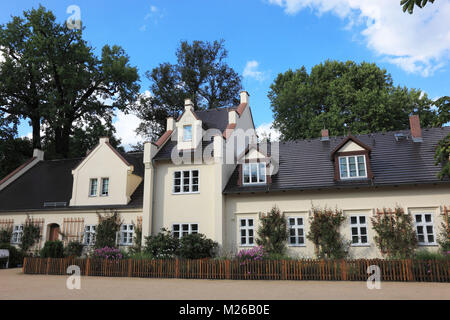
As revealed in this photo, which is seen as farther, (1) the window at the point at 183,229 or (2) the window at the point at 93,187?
(2) the window at the point at 93,187

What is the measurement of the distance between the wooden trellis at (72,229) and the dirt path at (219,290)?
8.62m

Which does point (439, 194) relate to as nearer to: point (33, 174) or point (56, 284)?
point (56, 284)

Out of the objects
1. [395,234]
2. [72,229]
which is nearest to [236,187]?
[395,234]

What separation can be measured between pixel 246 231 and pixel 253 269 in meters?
5.07

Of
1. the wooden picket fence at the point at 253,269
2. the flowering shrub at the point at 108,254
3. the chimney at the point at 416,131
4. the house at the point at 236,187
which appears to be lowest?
the wooden picket fence at the point at 253,269

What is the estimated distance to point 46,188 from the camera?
26.5 meters

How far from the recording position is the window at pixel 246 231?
64.8ft

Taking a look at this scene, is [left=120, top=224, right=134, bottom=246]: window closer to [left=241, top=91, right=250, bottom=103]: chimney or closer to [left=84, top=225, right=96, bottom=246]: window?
[left=84, top=225, right=96, bottom=246]: window

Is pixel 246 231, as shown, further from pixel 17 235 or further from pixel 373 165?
pixel 17 235

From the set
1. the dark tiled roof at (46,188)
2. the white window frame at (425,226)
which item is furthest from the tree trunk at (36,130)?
the white window frame at (425,226)

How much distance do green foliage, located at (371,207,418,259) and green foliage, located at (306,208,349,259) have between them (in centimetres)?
172

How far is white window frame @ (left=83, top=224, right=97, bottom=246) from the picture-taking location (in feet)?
73.7

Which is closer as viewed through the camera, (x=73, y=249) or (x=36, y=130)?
(x=73, y=249)

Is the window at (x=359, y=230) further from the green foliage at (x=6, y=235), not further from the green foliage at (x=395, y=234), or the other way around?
the green foliage at (x=6, y=235)
